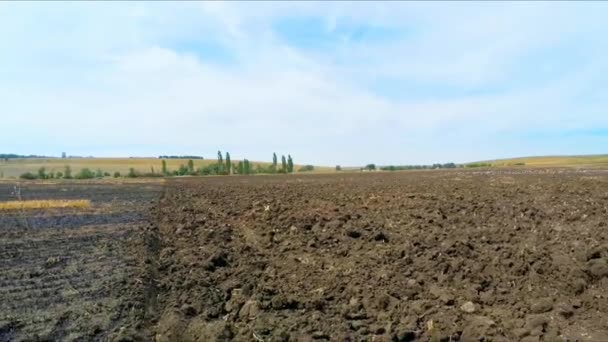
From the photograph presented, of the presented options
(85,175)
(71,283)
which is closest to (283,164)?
(85,175)

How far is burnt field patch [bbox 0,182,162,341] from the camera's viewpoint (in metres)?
5.48

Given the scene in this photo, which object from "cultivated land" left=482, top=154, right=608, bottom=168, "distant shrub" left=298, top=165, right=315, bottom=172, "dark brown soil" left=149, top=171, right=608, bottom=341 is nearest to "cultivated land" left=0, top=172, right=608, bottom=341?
"dark brown soil" left=149, top=171, right=608, bottom=341

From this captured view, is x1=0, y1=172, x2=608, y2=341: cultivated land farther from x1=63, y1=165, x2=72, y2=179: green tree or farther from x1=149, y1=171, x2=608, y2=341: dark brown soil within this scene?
x1=63, y1=165, x2=72, y2=179: green tree

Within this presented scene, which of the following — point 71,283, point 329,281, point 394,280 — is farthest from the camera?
point 71,283

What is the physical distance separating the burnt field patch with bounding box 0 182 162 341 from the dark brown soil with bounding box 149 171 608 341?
1.47 feet

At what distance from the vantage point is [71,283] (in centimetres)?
733

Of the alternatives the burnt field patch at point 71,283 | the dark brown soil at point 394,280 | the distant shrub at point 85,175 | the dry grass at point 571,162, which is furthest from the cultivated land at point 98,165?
the dark brown soil at point 394,280

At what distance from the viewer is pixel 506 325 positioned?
5.05m

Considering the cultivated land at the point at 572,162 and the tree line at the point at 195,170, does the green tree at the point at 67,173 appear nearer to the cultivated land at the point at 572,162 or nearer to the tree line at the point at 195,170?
the tree line at the point at 195,170

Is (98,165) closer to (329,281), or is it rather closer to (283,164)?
(283,164)

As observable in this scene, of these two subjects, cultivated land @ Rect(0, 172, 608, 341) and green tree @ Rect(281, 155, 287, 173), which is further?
green tree @ Rect(281, 155, 287, 173)

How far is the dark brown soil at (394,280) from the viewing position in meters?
5.16

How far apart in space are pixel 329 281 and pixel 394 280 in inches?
33.7

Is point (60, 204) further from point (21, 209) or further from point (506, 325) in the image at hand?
point (506, 325)
